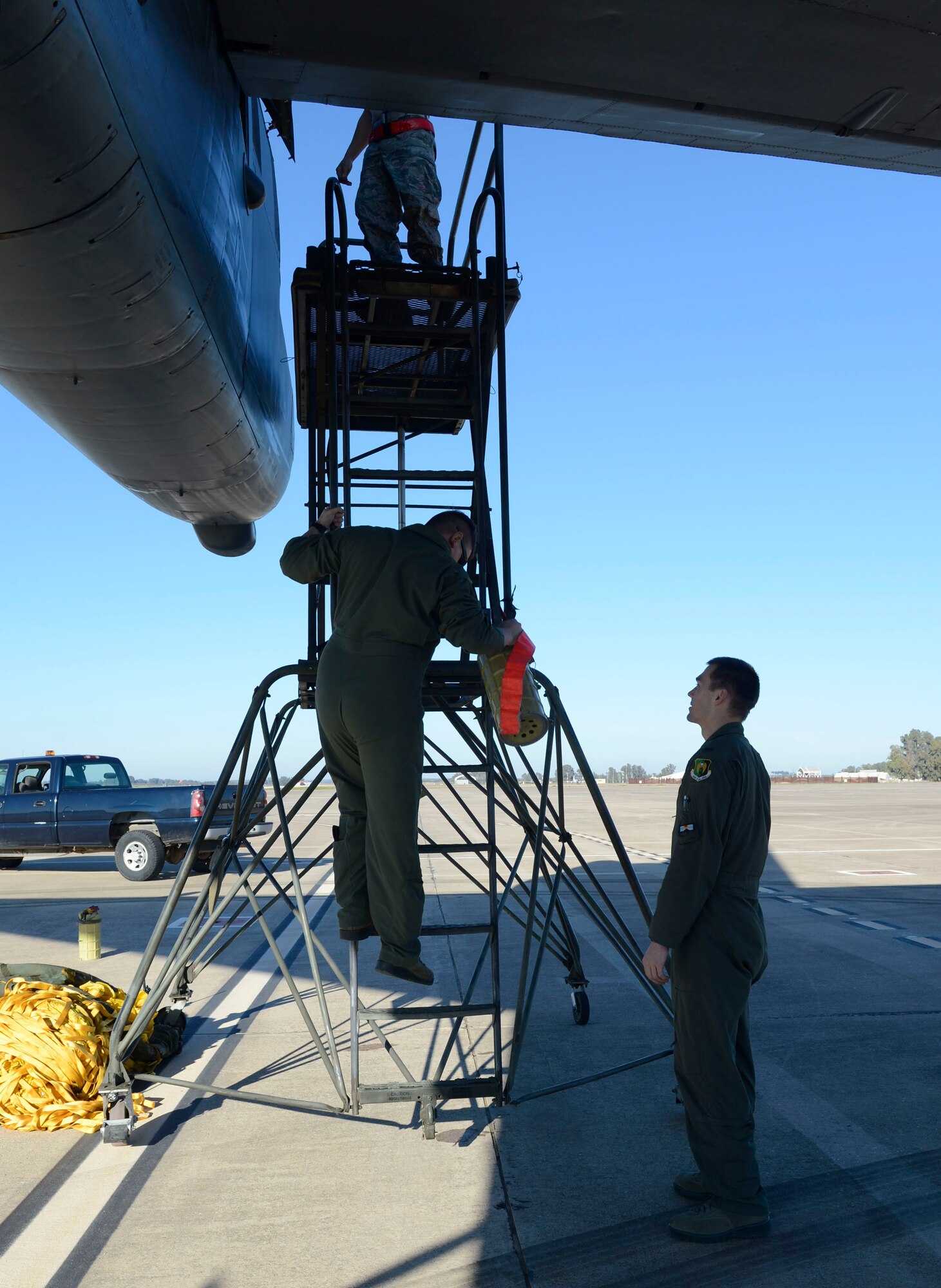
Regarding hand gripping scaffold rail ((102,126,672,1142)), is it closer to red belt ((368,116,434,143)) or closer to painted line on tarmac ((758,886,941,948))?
red belt ((368,116,434,143))

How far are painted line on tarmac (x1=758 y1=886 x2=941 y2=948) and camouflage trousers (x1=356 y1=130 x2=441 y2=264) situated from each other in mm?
5240

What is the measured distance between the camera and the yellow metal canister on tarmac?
7.91 metres

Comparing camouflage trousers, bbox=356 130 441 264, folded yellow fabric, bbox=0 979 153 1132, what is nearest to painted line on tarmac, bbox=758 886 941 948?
folded yellow fabric, bbox=0 979 153 1132

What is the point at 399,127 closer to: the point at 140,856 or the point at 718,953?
the point at 718,953

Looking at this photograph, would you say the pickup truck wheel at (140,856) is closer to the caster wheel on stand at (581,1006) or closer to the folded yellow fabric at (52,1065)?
the folded yellow fabric at (52,1065)

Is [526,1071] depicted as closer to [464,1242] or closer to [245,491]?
[464,1242]

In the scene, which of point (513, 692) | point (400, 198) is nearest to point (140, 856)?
point (400, 198)

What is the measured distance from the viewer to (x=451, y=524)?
4562mm

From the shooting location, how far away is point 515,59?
385 centimetres

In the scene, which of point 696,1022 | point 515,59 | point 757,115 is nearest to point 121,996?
point 696,1022

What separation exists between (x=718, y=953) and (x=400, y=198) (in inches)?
188

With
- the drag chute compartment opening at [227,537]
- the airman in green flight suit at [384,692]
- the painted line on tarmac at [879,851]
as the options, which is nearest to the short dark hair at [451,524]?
the airman in green flight suit at [384,692]

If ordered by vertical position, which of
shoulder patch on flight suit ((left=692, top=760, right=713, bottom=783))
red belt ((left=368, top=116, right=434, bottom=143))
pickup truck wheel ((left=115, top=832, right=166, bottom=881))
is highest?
red belt ((left=368, top=116, right=434, bottom=143))

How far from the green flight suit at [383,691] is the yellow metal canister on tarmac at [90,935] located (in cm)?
451
